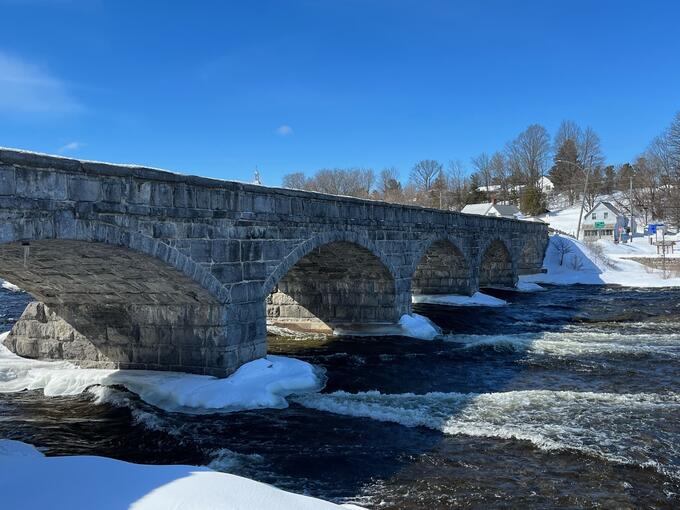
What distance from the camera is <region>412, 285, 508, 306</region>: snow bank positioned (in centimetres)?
3133

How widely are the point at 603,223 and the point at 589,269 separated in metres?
23.2

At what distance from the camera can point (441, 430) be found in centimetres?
1121

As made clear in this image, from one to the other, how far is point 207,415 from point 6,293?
3046 cm

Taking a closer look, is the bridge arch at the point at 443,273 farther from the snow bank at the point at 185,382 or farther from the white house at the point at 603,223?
the white house at the point at 603,223

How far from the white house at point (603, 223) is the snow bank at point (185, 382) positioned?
57.8 meters

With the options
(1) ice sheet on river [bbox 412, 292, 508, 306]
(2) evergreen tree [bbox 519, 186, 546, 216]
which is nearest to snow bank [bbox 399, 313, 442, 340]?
(1) ice sheet on river [bbox 412, 292, 508, 306]

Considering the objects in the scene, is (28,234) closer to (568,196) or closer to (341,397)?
(341,397)

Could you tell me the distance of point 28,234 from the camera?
912 centimetres

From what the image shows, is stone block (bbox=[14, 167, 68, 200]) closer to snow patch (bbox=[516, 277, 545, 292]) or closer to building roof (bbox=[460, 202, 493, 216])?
snow patch (bbox=[516, 277, 545, 292])

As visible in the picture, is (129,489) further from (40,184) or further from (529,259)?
(529,259)

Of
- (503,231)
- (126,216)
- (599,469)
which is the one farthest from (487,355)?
(503,231)

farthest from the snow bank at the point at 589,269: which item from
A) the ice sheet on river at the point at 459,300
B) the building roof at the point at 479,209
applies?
the building roof at the point at 479,209

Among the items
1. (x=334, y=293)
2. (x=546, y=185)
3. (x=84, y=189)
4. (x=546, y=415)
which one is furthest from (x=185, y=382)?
(x=546, y=185)

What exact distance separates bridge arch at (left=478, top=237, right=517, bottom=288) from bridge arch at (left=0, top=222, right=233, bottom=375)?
2901 cm
